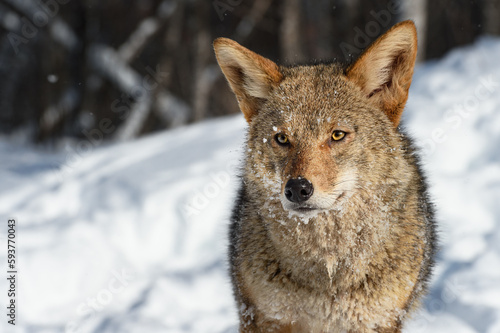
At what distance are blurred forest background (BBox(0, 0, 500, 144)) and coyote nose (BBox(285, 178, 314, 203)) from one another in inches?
419

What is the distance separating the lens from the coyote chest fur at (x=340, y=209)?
2953 mm

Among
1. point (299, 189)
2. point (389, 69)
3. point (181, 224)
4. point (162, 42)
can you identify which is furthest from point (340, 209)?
point (162, 42)

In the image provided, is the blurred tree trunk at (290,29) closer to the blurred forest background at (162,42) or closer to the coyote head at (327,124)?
the blurred forest background at (162,42)

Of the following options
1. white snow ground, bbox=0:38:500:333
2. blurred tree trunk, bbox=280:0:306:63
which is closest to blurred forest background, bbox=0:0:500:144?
blurred tree trunk, bbox=280:0:306:63

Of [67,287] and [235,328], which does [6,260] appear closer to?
[67,287]

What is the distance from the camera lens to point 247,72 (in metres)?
3.37

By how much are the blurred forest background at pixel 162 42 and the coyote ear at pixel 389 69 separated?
393 inches

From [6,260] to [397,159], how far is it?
160 inches

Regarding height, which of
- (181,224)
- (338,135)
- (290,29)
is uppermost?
(290,29)

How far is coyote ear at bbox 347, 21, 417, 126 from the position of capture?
118 inches

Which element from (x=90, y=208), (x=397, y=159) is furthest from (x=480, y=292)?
(x=90, y=208)

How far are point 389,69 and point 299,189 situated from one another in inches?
41.7

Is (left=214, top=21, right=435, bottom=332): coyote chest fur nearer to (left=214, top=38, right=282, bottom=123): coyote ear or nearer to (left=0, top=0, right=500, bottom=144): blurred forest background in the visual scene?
(left=214, top=38, right=282, bottom=123): coyote ear

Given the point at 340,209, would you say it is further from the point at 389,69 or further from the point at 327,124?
the point at 389,69
